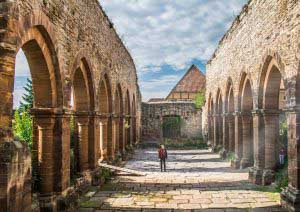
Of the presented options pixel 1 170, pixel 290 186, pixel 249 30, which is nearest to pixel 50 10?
pixel 1 170

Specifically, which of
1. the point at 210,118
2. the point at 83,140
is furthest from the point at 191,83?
the point at 83,140

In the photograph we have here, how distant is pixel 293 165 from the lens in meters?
7.41

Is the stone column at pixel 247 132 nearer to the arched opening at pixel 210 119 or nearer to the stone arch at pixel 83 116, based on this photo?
the stone arch at pixel 83 116

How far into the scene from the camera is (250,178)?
10.8 meters

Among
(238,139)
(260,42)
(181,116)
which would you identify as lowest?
(238,139)

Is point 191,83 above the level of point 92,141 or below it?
above

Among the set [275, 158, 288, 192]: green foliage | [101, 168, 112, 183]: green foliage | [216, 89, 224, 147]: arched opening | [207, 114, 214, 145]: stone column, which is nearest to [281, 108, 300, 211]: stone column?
[275, 158, 288, 192]: green foliage

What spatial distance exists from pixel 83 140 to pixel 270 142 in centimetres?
583

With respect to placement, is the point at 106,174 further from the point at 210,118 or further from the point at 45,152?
the point at 210,118

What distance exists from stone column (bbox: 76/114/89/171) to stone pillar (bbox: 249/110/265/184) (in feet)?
17.7

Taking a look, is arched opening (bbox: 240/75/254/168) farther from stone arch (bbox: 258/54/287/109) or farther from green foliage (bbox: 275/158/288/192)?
green foliage (bbox: 275/158/288/192)

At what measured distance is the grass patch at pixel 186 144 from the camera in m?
23.5

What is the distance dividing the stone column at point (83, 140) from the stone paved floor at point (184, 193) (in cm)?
101

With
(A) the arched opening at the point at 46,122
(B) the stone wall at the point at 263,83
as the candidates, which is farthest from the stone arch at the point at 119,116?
(A) the arched opening at the point at 46,122
